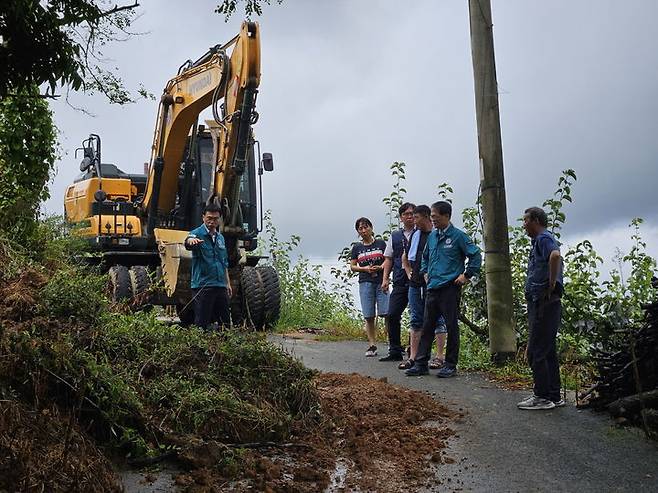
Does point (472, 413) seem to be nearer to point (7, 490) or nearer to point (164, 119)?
point (7, 490)

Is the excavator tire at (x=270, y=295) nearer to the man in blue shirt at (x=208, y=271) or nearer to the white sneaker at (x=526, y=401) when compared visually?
the man in blue shirt at (x=208, y=271)

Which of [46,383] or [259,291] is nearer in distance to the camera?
[46,383]

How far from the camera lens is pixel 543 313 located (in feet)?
22.8

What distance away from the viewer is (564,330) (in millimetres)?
9555

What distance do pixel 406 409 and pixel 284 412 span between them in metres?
1.27

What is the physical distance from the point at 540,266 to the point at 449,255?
172 cm

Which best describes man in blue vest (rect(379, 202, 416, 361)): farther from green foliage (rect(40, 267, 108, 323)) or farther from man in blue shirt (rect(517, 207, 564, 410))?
green foliage (rect(40, 267, 108, 323))

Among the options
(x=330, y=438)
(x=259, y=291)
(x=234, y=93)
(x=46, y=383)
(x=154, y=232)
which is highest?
(x=234, y=93)

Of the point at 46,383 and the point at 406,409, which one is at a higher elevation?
the point at 46,383

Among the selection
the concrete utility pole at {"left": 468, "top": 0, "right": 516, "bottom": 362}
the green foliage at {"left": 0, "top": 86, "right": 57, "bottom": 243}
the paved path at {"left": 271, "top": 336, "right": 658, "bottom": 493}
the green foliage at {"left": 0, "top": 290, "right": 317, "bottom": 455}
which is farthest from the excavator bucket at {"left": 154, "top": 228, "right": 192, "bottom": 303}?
the paved path at {"left": 271, "top": 336, "right": 658, "bottom": 493}

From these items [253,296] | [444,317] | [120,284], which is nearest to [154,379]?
[444,317]

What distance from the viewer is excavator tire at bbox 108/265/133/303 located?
1292cm

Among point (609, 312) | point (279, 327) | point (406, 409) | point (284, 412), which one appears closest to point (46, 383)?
point (284, 412)

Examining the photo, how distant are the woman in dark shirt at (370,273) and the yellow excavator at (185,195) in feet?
7.47
